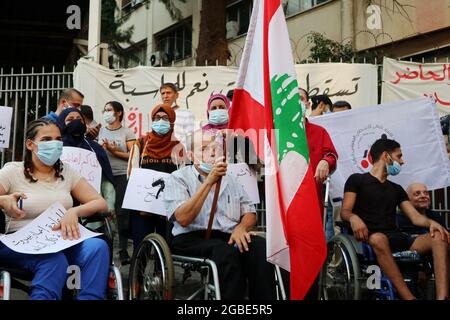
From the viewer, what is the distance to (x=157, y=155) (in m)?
4.80

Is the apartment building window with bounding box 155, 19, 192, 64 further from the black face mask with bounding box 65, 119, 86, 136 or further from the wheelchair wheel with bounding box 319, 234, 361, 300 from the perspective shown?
the wheelchair wheel with bounding box 319, 234, 361, 300

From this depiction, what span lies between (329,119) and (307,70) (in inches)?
98.9

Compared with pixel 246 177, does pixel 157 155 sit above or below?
above

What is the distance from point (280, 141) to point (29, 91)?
576cm

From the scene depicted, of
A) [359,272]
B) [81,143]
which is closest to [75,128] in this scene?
[81,143]

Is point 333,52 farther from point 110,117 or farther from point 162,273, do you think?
point 162,273

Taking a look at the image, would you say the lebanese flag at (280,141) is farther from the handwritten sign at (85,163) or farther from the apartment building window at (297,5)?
the apartment building window at (297,5)

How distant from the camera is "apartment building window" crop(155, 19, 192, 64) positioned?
20019mm

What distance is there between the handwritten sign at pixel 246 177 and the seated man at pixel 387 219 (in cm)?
71

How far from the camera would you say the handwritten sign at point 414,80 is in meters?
7.52

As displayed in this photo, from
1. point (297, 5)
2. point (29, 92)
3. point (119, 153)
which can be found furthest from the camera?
point (297, 5)

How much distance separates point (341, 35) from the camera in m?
13.9

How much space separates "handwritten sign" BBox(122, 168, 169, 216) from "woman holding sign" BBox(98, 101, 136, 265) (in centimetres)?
59
